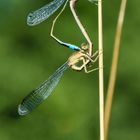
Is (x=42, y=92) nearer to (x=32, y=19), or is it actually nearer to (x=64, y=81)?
(x=32, y=19)

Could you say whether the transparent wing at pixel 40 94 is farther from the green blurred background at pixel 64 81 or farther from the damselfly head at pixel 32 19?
the green blurred background at pixel 64 81

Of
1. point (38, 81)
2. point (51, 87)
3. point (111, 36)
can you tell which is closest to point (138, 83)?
point (111, 36)

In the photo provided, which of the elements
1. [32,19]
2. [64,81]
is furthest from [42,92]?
[64,81]

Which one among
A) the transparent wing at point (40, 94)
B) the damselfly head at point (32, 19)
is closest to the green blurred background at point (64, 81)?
the transparent wing at point (40, 94)

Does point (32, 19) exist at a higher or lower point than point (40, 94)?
higher

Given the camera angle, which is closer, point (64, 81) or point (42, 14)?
point (42, 14)

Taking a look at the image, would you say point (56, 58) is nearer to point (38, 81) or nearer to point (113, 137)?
point (38, 81)

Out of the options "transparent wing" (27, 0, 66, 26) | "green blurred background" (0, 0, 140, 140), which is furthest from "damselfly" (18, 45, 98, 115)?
"green blurred background" (0, 0, 140, 140)

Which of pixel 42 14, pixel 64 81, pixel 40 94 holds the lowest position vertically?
pixel 40 94
